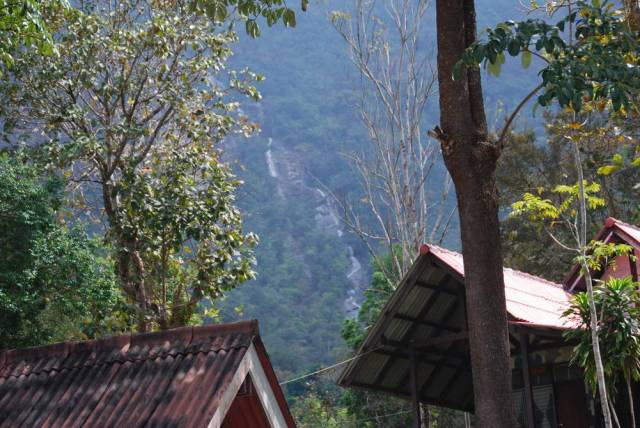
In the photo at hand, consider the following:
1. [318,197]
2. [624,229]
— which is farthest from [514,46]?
[318,197]

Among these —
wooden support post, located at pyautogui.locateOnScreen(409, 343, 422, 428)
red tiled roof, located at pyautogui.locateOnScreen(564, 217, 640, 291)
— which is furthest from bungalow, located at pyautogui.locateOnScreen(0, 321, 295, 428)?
red tiled roof, located at pyautogui.locateOnScreen(564, 217, 640, 291)

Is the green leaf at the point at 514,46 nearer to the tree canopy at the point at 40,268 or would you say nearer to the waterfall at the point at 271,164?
the tree canopy at the point at 40,268

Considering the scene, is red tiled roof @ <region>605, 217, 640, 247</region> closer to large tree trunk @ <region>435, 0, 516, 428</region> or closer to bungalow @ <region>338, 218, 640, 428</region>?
bungalow @ <region>338, 218, 640, 428</region>

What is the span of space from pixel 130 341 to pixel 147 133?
7322mm

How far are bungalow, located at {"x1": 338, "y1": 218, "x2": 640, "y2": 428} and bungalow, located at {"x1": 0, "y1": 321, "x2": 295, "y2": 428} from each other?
19.3 feet

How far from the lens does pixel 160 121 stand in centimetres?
1431

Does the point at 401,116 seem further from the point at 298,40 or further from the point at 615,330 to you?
the point at 298,40

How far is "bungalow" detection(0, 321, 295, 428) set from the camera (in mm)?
5480

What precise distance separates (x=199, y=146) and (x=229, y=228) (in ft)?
4.77

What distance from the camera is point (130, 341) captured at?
6.22 metres

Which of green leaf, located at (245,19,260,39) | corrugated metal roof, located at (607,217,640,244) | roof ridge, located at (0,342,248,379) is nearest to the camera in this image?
roof ridge, located at (0,342,248,379)

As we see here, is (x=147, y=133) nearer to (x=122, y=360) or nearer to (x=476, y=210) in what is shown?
(x=122, y=360)

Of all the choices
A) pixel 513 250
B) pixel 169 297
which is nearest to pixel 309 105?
pixel 513 250

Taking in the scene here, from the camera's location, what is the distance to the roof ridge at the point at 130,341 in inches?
229
